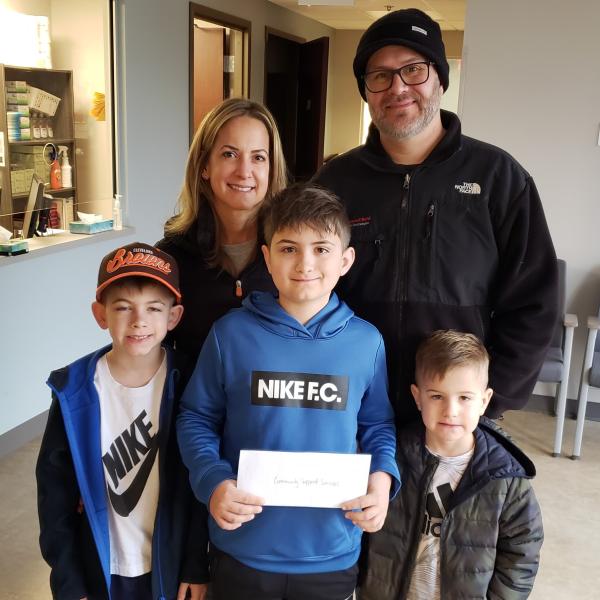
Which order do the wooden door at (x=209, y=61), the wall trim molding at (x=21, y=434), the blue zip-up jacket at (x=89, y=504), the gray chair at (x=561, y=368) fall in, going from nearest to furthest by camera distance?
the blue zip-up jacket at (x=89, y=504), the wall trim molding at (x=21, y=434), the gray chair at (x=561, y=368), the wooden door at (x=209, y=61)

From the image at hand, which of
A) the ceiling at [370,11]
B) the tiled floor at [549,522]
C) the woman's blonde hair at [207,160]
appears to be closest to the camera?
the woman's blonde hair at [207,160]

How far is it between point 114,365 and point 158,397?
128 millimetres

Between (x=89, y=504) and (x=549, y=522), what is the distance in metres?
2.29

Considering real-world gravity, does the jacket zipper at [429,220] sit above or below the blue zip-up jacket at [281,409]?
above

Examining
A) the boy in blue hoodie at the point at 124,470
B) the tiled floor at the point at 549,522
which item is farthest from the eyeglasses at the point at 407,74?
the tiled floor at the point at 549,522

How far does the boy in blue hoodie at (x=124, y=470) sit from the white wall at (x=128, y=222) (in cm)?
203

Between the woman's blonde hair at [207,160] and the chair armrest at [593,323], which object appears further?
the chair armrest at [593,323]

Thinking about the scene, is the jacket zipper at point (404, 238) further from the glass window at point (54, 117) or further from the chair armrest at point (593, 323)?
the glass window at point (54, 117)

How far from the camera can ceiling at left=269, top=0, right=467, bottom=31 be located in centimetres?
692

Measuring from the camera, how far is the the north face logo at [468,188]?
5.17 ft

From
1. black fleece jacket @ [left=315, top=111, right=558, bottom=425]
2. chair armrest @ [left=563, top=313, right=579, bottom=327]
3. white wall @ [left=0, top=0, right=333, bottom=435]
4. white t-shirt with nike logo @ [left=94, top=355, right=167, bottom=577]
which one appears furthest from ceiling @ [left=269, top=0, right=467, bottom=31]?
white t-shirt with nike logo @ [left=94, top=355, right=167, bottom=577]

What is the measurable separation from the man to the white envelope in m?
0.40

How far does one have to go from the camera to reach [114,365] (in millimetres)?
1546

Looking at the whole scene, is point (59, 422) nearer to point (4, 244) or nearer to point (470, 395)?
point (470, 395)
